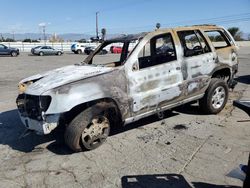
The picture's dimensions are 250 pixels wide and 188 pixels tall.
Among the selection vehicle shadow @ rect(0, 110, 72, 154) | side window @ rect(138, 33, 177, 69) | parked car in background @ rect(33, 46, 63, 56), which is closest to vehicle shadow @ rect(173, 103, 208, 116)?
side window @ rect(138, 33, 177, 69)

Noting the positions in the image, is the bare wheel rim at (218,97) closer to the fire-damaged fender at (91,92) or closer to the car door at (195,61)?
the car door at (195,61)

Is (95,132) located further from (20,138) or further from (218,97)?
(218,97)

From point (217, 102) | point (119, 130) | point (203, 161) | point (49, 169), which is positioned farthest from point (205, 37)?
point (49, 169)

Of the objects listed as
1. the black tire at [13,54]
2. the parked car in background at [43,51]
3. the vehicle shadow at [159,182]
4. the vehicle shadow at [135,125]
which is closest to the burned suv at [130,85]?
the vehicle shadow at [135,125]

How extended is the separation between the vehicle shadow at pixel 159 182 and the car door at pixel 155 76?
1660mm

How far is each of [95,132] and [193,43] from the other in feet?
10.0

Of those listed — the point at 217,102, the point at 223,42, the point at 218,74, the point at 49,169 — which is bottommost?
the point at 49,169

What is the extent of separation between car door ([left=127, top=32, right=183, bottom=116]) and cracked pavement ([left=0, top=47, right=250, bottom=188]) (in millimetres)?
575

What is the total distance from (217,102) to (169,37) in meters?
1.90

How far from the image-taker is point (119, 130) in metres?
6.52

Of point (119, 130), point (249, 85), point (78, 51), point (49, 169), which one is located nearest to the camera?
point (49, 169)

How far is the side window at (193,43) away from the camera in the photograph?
22.4ft

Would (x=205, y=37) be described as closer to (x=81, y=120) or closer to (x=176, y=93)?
(x=176, y=93)

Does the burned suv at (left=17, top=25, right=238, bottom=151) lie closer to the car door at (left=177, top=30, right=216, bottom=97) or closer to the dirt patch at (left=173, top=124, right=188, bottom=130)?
the car door at (left=177, top=30, right=216, bottom=97)
